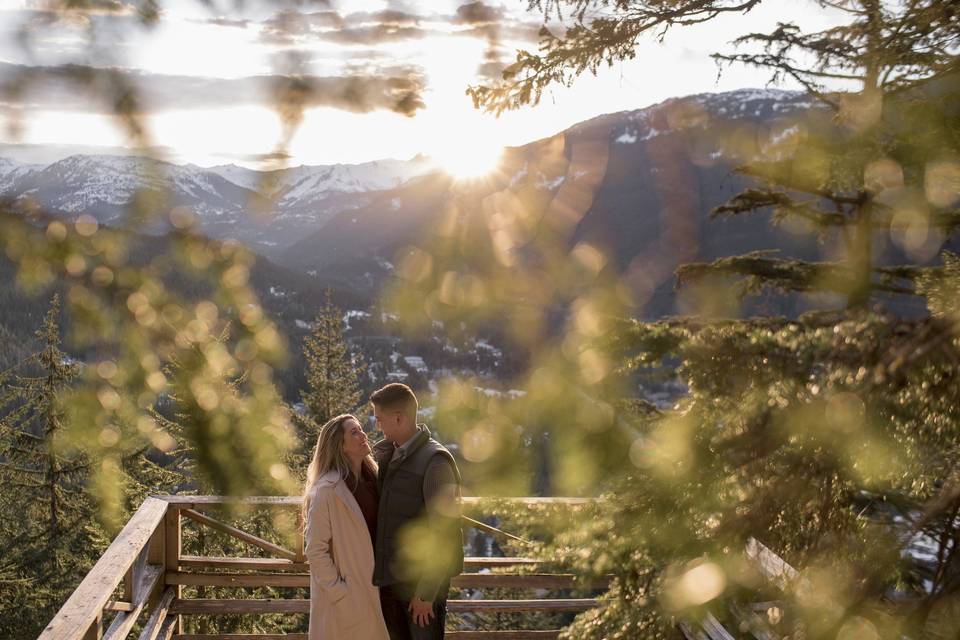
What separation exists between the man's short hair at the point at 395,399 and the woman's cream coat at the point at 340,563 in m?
0.40

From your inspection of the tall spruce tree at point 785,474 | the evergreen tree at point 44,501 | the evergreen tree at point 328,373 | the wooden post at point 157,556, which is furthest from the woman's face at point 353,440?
the evergreen tree at point 328,373

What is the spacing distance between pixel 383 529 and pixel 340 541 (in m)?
0.21

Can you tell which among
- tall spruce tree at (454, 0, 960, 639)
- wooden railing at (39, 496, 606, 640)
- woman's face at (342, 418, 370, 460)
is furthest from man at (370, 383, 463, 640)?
tall spruce tree at (454, 0, 960, 639)

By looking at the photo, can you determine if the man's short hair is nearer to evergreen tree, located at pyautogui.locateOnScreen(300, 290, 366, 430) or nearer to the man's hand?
the man's hand

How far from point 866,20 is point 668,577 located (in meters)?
3.51

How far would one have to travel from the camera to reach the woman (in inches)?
130

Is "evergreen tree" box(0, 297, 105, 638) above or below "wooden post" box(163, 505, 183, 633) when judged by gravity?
below

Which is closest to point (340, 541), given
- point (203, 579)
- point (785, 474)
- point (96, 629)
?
point (96, 629)

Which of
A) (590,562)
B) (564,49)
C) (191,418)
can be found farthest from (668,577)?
(191,418)

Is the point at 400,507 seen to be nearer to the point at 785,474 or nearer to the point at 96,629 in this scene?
the point at 96,629

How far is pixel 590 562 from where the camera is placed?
5.10 feet

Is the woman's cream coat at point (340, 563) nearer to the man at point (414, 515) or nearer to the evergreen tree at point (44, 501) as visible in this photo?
the man at point (414, 515)

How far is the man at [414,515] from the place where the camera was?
3275 mm

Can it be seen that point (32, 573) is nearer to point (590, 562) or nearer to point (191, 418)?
point (191, 418)
